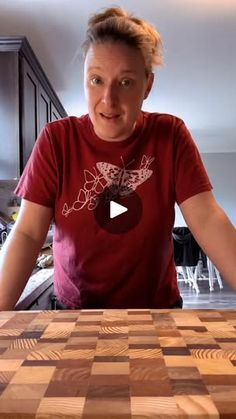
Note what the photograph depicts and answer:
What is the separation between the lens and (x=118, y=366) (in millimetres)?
386

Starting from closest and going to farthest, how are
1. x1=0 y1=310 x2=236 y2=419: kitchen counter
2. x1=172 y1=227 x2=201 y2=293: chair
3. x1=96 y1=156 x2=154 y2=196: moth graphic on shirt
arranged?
x1=0 y1=310 x2=236 y2=419: kitchen counter → x1=96 y1=156 x2=154 y2=196: moth graphic on shirt → x1=172 y1=227 x2=201 y2=293: chair

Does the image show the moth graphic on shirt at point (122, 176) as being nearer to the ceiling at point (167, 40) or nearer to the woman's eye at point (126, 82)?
the woman's eye at point (126, 82)

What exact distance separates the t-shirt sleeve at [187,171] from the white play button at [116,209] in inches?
4.5

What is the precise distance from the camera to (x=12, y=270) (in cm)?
77

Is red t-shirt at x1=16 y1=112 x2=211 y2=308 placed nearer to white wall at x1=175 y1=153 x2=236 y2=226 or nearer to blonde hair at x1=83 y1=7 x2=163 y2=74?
blonde hair at x1=83 y1=7 x2=163 y2=74

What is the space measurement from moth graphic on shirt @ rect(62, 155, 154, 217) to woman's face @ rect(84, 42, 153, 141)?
0.07 meters

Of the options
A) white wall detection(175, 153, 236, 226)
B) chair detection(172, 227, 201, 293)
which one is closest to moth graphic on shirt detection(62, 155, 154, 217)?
chair detection(172, 227, 201, 293)

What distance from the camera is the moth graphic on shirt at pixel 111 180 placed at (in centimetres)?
85

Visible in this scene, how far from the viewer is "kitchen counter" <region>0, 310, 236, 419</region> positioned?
304 mm

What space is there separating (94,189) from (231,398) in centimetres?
58

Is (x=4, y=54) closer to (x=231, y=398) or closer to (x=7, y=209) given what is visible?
(x=7, y=209)

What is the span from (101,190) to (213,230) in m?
0.23

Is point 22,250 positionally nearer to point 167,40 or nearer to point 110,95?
point 110,95

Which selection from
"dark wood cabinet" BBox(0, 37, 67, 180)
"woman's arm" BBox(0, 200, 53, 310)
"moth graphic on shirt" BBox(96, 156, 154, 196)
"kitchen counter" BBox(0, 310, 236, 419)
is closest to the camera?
"kitchen counter" BBox(0, 310, 236, 419)
